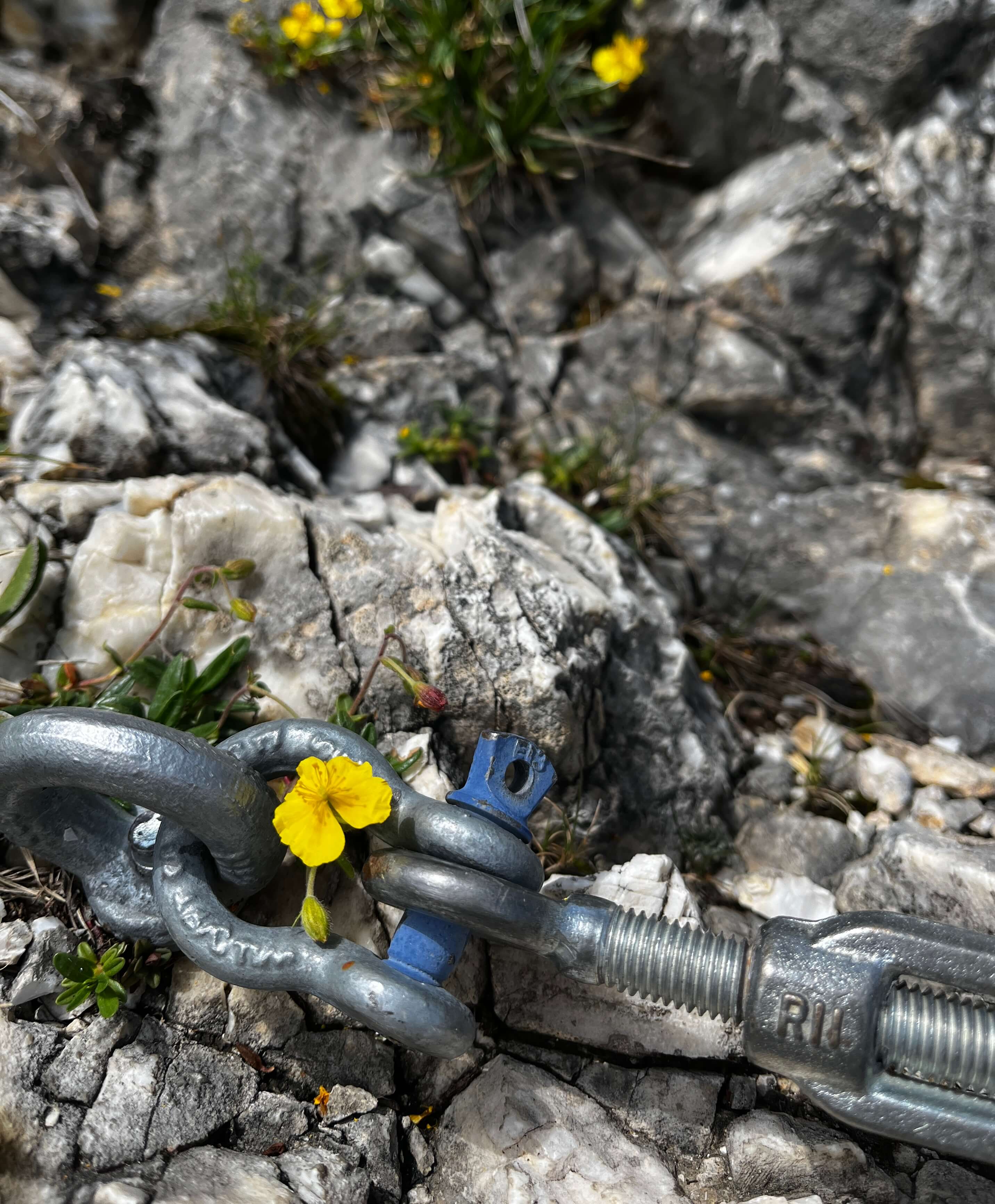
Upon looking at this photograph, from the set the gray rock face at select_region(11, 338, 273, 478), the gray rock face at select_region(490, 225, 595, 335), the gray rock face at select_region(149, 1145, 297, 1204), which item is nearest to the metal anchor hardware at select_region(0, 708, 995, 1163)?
the gray rock face at select_region(149, 1145, 297, 1204)

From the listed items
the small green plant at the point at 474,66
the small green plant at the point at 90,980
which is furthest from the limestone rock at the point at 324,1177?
the small green plant at the point at 474,66

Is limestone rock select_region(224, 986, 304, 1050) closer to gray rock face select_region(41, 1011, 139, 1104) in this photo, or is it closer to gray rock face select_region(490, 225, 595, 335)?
gray rock face select_region(41, 1011, 139, 1104)

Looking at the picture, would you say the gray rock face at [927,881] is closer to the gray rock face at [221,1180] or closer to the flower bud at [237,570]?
the gray rock face at [221,1180]

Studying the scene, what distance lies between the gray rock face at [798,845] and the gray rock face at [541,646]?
220 mm

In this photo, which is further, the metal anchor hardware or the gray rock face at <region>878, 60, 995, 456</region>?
the gray rock face at <region>878, 60, 995, 456</region>

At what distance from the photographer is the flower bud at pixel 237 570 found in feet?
8.46

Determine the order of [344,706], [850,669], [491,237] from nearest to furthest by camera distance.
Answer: [344,706]
[850,669]
[491,237]

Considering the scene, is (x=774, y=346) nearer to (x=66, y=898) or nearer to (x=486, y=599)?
(x=486, y=599)

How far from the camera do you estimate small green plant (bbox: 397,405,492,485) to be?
363cm

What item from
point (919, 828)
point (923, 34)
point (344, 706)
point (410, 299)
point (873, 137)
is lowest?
point (919, 828)

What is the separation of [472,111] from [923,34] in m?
2.19

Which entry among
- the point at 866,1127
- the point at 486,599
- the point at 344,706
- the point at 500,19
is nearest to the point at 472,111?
the point at 500,19

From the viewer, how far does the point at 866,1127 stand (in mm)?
1890

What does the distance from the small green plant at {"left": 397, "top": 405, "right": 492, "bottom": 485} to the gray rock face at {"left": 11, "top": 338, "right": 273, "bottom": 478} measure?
2.15 feet
